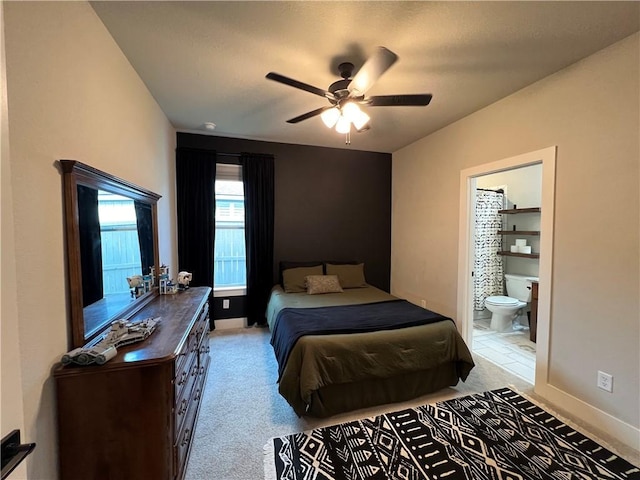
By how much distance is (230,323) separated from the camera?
3822 mm

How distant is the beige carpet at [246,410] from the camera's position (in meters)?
1.68

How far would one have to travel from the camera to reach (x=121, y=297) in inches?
69.4

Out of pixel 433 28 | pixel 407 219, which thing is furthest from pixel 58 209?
pixel 407 219

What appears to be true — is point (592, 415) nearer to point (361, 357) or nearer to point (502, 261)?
point (361, 357)

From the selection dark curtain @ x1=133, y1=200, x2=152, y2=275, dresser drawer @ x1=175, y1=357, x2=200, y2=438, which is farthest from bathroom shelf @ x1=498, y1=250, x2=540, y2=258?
dark curtain @ x1=133, y1=200, x2=152, y2=275

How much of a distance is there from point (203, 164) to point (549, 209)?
3.62m

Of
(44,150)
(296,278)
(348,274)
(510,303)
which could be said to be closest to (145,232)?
(44,150)

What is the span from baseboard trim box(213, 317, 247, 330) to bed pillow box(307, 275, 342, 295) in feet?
3.63

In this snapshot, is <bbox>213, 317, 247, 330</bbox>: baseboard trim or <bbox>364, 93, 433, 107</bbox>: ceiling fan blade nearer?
<bbox>364, 93, 433, 107</bbox>: ceiling fan blade

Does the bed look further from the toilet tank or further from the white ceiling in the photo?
the toilet tank

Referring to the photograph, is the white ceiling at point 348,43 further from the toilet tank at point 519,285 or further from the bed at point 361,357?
the toilet tank at point 519,285

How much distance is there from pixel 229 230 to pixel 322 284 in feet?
4.89

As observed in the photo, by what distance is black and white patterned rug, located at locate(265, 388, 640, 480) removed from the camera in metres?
1.60

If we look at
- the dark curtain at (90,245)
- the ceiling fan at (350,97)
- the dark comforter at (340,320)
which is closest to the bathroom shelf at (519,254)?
the dark comforter at (340,320)
